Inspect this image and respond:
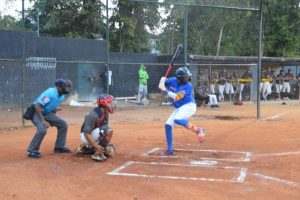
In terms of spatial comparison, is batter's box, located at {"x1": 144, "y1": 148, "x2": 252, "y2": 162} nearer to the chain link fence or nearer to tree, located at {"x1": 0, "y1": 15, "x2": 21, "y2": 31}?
the chain link fence

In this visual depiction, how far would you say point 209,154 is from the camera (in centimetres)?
870

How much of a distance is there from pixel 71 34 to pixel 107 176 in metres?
17.7

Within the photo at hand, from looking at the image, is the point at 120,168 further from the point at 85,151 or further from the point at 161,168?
the point at 85,151

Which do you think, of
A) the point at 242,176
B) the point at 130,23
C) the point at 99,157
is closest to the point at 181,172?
the point at 242,176

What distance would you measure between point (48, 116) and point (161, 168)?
8.35 ft

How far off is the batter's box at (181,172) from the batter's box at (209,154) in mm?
847

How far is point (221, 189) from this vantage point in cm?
593

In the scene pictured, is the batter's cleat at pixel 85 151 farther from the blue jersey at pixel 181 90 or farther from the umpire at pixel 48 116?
the blue jersey at pixel 181 90

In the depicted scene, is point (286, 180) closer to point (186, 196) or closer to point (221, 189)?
point (221, 189)

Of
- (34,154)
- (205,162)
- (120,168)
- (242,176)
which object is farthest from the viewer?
(34,154)

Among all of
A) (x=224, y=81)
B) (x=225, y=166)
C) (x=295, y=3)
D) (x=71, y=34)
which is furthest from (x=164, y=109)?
(x=295, y=3)

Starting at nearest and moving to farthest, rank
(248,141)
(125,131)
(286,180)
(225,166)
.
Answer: (286,180) < (225,166) < (248,141) < (125,131)

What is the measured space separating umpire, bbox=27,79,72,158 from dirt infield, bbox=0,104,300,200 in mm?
255

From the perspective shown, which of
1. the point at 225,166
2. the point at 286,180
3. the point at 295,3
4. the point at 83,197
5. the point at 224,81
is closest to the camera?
the point at 83,197
